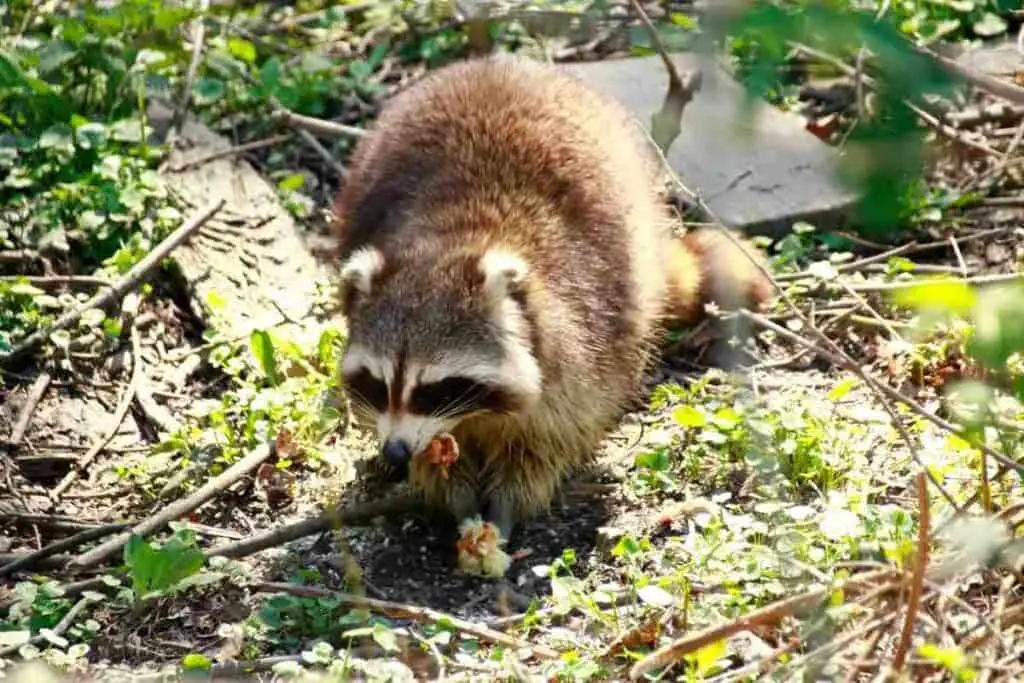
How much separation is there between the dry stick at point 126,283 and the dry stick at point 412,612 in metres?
1.63

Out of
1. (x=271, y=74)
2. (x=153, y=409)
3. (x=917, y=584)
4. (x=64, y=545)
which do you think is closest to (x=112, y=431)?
(x=153, y=409)

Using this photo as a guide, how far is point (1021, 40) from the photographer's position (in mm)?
6590

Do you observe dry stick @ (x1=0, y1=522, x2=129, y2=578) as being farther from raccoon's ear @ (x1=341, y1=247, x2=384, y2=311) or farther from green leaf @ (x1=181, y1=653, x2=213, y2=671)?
raccoon's ear @ (x1=341, y1=247, x2=384, y2=311)

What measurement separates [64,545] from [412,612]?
3.73 feet

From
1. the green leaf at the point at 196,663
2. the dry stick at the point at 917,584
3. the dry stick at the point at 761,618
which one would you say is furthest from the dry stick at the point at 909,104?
the green leaf at the point at 196,663

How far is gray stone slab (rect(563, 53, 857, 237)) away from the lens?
641cm

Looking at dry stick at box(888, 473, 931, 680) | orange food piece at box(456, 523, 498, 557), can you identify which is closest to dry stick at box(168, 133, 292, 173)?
orange food piece at box(456, 523, 498, 557)

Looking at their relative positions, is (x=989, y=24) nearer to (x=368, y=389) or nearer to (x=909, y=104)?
(x=368, y=389)

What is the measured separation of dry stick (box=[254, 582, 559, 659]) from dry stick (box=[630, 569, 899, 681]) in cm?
54

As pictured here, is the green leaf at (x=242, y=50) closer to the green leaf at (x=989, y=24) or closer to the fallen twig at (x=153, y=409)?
the fallen twig at (x=153, y=409)

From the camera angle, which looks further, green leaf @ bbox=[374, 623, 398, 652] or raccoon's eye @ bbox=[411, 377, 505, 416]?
raccoon's eye @ bbox=[411, 377, 505, 416]

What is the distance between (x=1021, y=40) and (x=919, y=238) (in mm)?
1055

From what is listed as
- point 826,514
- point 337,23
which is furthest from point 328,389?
point 337,23

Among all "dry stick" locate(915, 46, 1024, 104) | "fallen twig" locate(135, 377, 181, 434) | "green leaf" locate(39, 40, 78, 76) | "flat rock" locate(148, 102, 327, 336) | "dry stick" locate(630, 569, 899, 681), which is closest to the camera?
"dry stick" locate(915, 46, 1024, 104)
